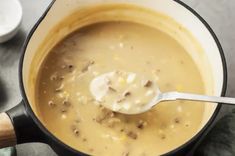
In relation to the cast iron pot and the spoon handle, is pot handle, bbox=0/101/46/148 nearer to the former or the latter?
the cast iron pot

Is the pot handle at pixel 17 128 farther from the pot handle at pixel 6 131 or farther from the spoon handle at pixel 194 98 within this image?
the spoon handle at pixel 194 98

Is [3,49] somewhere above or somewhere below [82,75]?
below

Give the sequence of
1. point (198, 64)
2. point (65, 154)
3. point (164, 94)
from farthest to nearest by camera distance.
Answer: point (198, 64), point (164, 94), point (65, 154)

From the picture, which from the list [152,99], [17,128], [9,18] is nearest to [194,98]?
[152,99]

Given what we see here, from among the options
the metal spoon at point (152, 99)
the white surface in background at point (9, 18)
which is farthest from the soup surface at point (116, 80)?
the white surface in background at point (9, 18)

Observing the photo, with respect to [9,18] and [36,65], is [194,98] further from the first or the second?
[9,18]

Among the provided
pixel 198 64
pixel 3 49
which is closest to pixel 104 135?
pixel 198 64

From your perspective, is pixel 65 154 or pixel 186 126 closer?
pixel 65 154

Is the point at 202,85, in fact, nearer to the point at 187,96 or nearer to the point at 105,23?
the point at 187,96
